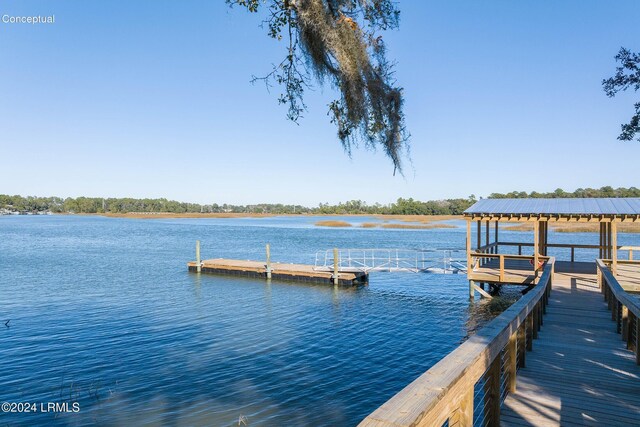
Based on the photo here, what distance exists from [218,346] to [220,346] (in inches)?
2.1

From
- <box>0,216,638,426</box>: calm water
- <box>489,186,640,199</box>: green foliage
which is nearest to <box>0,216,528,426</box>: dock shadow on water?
<box>0,216,638,426</box>: calm water

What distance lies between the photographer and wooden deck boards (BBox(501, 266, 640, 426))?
3711 millimetres

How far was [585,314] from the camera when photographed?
8141 mm

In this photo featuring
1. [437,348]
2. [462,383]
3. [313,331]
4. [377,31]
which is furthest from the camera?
[313,331]

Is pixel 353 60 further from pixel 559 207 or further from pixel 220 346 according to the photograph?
pixel 559 207

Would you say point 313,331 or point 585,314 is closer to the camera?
point 585,314

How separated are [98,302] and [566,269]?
677 inches

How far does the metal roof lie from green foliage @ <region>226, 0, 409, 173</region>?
418 inches

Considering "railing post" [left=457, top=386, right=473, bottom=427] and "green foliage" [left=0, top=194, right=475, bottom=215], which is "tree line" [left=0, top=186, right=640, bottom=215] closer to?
"green foliage" [left=0, top=194, right=475, bottom=215]

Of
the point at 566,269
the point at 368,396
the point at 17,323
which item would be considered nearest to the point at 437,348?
the point at 368,396

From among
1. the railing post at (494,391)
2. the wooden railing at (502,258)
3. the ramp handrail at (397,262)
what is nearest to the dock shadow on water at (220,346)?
the ramp handrail at (397,262)

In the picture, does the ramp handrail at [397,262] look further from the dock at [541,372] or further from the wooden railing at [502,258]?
the dock at [541,372]

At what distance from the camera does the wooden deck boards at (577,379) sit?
12.2ft

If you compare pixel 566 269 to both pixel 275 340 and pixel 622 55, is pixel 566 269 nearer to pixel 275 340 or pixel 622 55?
pixel 622 55
